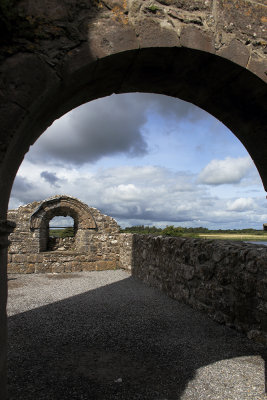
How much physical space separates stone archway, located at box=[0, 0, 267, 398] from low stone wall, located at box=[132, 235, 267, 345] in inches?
86.9

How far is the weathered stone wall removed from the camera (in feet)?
35.9

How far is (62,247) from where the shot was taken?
12453 millimetres

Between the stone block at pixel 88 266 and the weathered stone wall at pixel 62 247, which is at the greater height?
the weathered stone wall at pixel 62 247

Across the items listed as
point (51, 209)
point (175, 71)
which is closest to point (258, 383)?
point (175, 71)

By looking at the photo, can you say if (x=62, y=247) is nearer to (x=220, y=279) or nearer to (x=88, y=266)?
(x=88, y=266)

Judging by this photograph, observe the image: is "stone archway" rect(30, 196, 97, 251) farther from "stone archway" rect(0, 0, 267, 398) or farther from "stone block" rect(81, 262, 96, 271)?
"stone archway" rect(0, 0, 267, 398)

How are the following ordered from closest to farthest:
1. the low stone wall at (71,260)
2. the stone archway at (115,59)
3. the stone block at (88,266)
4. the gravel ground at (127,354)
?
the stone archway at (115,59), the gravel ground at (127,354), the low stone wall at (71,260), the stone block at (88,266)

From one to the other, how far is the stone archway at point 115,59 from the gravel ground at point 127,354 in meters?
1.27

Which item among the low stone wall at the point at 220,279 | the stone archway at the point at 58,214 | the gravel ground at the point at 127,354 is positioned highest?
the stone archway at the point at 58,214

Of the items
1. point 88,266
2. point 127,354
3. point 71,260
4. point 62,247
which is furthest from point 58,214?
point 127,354

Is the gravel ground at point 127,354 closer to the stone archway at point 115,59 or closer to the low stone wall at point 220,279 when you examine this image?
the low stone wall at point 220,279

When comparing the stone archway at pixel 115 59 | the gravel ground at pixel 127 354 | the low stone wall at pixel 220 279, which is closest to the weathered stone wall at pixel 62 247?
the low stone wall at pixel 220 279

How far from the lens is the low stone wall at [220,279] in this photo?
391 centimetres

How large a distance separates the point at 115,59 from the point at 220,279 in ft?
12.5
